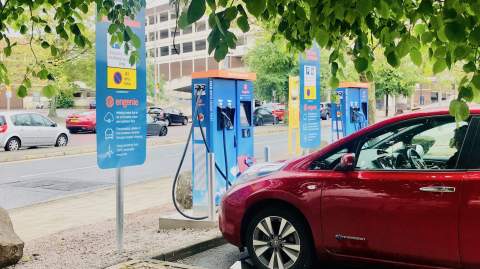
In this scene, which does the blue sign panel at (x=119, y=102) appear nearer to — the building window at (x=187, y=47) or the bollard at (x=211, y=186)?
the bollard at (x=211, y=186)

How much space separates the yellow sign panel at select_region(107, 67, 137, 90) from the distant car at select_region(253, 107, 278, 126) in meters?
34.5

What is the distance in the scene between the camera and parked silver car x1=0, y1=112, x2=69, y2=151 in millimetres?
20797

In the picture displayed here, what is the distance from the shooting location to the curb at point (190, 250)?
19.3 ft

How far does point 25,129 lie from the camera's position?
2152 cm

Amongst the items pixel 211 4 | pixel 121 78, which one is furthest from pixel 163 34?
pixel 211 4

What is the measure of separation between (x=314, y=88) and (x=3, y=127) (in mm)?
13944

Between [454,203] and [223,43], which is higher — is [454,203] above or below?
below

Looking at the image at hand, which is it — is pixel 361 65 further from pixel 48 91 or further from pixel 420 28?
pixel 48 91

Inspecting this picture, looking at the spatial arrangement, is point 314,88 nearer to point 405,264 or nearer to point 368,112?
point 368,112

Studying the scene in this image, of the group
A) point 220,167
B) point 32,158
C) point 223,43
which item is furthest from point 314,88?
point 32,158

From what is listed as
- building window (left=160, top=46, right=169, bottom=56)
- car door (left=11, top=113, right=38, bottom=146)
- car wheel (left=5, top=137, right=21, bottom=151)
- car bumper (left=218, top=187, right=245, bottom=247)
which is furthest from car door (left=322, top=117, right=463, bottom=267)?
building window (left=160, top=46, right=169, bottom=56)

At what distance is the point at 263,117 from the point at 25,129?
22.4 m

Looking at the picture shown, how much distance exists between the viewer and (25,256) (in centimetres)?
613

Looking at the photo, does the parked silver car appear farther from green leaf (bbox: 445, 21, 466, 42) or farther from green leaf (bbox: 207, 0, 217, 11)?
green leaf (bbox: 445, 21, 466, 42)
